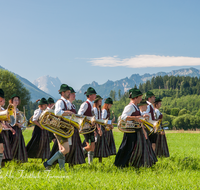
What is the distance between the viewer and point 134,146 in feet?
22.5

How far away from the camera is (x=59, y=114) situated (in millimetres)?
6223

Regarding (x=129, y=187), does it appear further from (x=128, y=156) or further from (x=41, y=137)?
(x=41, y=137)

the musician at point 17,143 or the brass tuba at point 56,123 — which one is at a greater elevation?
the brass tuba at point 56,123

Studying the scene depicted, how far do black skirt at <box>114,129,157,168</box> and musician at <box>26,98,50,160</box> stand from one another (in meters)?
3.27

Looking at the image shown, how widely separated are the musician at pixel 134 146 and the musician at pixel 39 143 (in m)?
3.27

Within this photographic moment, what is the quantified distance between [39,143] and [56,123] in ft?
11.1

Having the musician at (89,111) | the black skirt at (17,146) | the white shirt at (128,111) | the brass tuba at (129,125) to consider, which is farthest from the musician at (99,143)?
the black skirt at (17,146)

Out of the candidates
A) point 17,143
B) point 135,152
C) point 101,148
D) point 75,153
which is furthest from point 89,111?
point 17,143

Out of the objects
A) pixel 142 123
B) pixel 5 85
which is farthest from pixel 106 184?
pixel 5 85

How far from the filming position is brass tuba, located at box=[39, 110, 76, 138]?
6.28 metres

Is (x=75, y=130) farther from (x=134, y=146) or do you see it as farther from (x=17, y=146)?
(x=17, y=146)

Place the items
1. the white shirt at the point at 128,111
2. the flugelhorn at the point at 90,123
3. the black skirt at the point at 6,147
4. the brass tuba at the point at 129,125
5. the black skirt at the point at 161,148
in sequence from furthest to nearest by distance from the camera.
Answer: the black skirt at the point at 161,148 → the black skirt at the point at 6,147 → the flugelhorn at the point at 90,123 → the brass tuba at the point at 129,125 → the white shirt at the point at 128,111

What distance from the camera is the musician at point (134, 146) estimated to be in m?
6.72

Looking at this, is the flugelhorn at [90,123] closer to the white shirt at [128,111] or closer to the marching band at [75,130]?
the marching band at [75,130]
